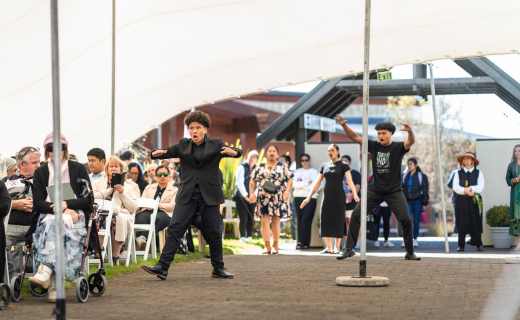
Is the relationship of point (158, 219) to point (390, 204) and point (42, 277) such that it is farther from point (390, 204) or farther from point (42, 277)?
point (42, 277)

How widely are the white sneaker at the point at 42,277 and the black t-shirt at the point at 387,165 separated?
676 centimetres

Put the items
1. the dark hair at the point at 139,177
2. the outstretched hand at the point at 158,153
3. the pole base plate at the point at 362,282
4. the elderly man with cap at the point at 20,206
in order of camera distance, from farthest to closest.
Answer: the dark hair at the point at 139,177 → the outstretched hand at the point at 158,153 → the pole base plate at the point at 362,282 → the elderly man with cap at the point at 20,206

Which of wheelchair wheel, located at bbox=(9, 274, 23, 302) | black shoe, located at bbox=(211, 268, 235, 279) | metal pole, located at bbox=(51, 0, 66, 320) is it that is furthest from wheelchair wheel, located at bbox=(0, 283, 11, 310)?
black shoe, located at bbox=(211, 268, 235, 279)

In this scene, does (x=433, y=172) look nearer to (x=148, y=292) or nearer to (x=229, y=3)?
(x=229, y=3)

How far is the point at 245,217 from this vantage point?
25094 millimetres

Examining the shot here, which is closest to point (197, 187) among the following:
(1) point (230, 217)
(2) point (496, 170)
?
(2) point (496, 170)

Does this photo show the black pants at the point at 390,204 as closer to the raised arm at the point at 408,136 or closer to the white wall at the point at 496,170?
the raised arm at the point at 408,136

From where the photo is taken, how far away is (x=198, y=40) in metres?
16.3

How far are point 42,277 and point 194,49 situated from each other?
631cm

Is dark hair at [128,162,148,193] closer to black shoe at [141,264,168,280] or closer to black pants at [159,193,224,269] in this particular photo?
black pants at [159,193,224,269]

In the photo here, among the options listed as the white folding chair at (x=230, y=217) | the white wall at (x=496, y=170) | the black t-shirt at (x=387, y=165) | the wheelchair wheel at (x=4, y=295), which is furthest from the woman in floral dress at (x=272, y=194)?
the wheelchair wheel at (x=4, y=295)

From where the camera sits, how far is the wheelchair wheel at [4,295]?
1021 cm

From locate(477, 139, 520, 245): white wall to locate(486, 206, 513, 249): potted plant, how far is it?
0.38m

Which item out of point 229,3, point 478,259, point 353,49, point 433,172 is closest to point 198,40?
point 229,3
